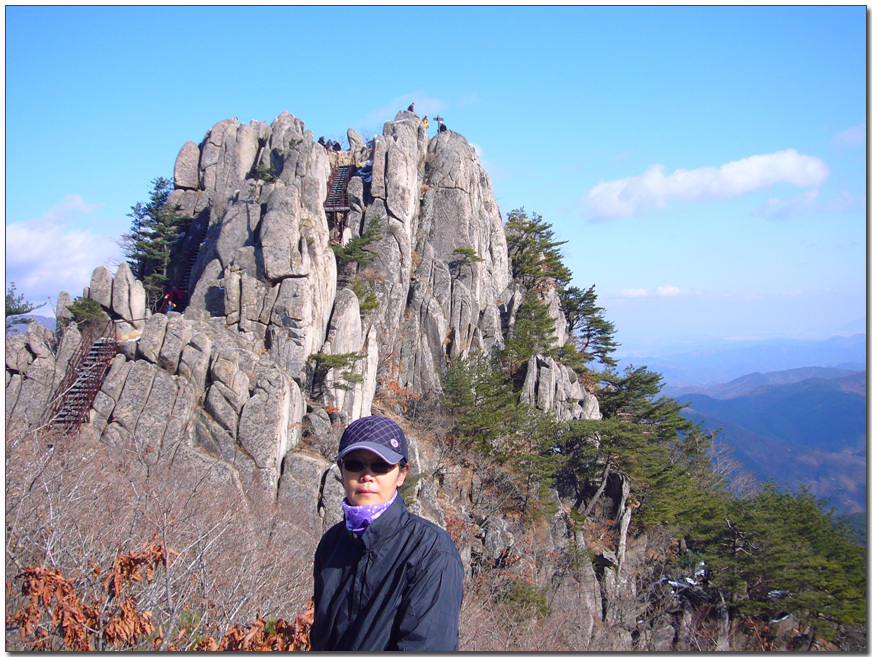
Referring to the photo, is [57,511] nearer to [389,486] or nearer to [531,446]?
[389,486]

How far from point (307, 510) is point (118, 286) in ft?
35.6

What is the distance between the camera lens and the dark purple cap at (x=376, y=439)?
2.51 m

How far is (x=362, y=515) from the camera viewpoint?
253 cm

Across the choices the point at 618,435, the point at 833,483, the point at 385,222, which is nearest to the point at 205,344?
the point at 385,222

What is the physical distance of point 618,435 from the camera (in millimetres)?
24875

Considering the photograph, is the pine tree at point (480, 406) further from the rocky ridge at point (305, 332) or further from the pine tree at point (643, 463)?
the pine tree at point (643, 463)

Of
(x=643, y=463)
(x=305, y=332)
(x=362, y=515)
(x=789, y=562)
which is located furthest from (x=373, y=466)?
(x=643, y=463)

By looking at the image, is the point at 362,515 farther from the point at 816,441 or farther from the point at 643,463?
the point at 816,441

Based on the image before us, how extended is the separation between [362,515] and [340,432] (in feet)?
56.9

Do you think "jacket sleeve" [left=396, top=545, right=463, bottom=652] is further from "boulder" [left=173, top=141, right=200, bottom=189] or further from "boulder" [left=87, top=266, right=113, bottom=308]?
"boulder" [left=173, top=141, right=200, bottom=189]

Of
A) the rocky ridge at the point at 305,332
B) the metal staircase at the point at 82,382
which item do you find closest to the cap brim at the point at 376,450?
the rocky ridge at the point at 305,332

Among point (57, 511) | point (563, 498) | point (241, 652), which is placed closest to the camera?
point (241, 652)

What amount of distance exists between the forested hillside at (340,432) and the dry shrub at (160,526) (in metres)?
0.09

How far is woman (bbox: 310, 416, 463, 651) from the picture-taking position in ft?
7.59
